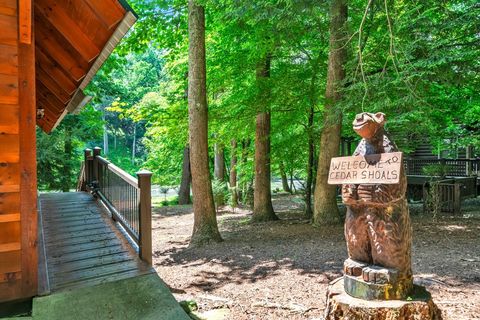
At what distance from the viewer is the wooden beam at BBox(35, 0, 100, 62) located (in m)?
3.87

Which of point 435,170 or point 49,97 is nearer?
point 49,97

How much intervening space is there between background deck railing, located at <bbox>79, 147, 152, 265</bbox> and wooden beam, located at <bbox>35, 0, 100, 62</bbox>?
1726 millimetres

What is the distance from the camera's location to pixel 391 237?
2.90m

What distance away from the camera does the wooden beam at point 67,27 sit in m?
3.87


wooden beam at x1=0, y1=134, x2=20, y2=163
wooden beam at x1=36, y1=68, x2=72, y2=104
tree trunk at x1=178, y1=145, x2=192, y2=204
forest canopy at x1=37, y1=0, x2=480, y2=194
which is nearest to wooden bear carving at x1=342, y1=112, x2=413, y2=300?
forest canopy at x1=37, y1=0, x2=480, y2=194

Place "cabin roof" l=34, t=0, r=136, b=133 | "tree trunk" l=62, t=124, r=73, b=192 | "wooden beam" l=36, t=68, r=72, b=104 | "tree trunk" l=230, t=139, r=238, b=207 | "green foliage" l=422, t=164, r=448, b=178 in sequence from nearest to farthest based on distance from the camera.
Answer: "cabin roof" l=34, t=0, r=136, b=133 → "wooden beam" l=36, t=68, r=72, b=104 → "green foliage" l=422, t=164, r=448, b=178 → "tree trunk" l=62, t=124, r=73, b=192 → "tree trunk" l=230, t=139, r=238, b=207

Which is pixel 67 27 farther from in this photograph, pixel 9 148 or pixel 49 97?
pixel 49 97

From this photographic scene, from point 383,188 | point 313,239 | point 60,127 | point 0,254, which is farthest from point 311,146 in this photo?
point 60,127

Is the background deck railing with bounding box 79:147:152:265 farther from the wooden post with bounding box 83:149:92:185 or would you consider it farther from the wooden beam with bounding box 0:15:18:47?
the wooden beam with bounding box 0:15:18:47

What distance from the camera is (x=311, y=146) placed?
9859mm

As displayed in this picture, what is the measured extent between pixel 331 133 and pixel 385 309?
20.3 feet

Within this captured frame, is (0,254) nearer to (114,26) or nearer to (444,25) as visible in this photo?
(114,26)

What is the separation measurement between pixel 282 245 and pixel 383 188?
15.2 ft

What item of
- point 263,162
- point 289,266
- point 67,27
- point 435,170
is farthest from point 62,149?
point 435,170
